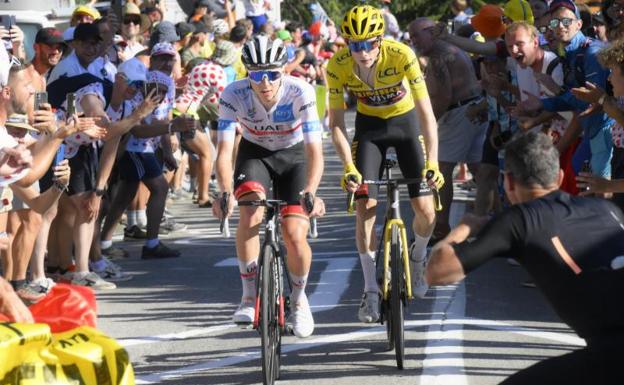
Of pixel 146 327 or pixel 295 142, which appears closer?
pixel 295 142

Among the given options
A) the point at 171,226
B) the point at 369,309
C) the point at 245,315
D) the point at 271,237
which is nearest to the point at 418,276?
the point at 369,309

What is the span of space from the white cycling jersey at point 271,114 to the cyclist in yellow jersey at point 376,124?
46cm

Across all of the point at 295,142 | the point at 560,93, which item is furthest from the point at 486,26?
the point at 295,142

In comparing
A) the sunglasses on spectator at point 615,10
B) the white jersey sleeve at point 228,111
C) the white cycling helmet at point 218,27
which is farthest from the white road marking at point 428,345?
the white cycling helmet at point 218,27

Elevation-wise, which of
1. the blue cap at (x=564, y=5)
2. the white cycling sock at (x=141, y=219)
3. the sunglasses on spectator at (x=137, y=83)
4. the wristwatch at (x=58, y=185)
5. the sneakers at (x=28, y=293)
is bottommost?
the white cycling sock at (x=141, y=219)

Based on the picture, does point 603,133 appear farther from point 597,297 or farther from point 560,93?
point 597,297

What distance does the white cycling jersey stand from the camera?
8.61 metres

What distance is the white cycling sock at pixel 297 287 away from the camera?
8.59m

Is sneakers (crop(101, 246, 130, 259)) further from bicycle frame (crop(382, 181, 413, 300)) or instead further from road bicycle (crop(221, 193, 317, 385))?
road bicycle (crop(221, 193, 317, 385))

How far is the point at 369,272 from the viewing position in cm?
926

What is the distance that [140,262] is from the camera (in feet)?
42.4

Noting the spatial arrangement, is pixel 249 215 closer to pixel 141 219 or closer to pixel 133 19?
pixel 141 219

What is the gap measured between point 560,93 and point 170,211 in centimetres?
685

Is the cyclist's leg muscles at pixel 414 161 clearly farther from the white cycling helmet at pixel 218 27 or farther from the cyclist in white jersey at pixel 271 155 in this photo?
the white cycling helmet at pixel 218 27
